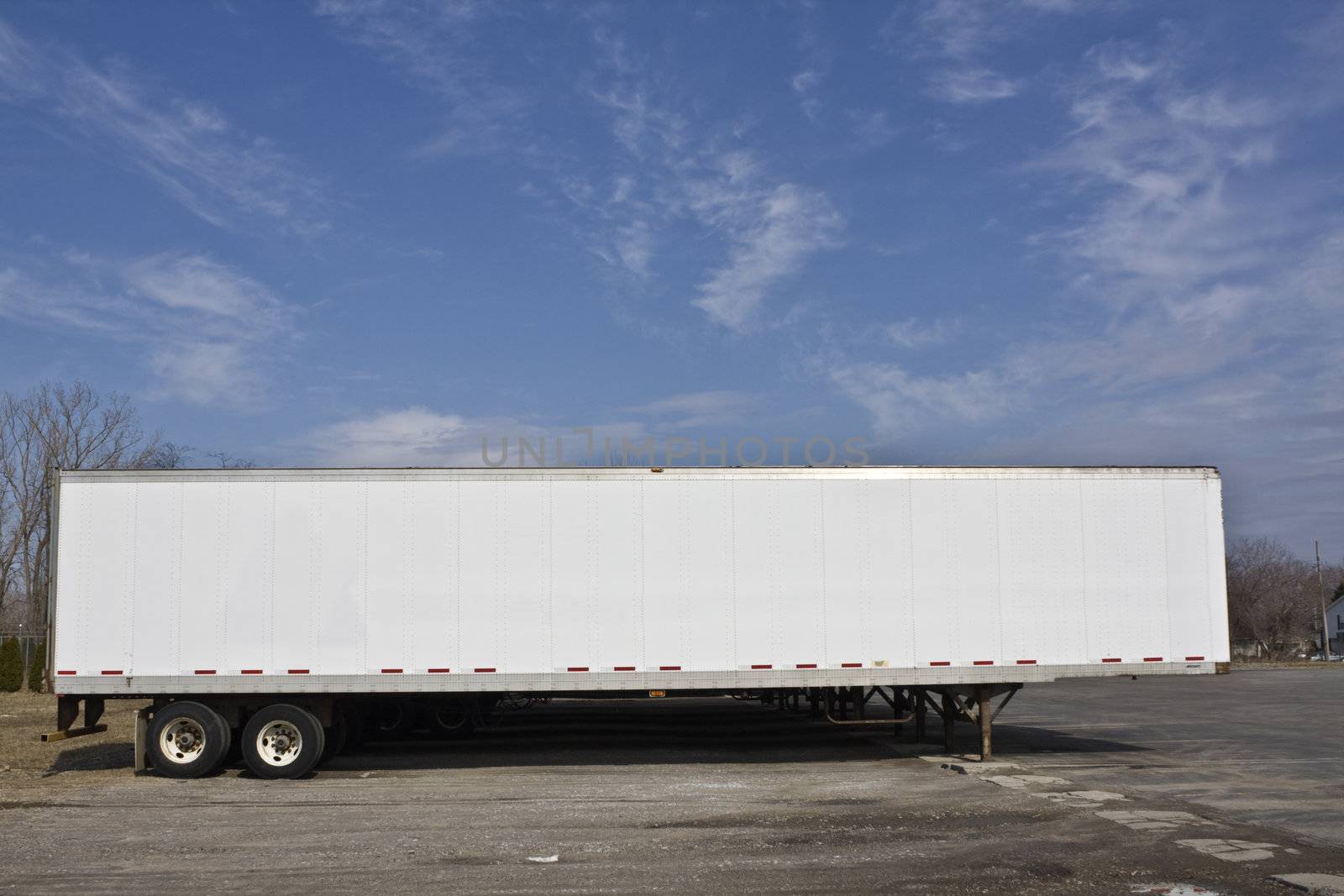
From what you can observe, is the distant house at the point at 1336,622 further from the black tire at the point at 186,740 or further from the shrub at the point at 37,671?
the black tire at the point at 186,740

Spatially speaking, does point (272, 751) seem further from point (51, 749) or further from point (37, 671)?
point (37, 671)

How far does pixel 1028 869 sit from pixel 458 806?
Result: 6.80 metres

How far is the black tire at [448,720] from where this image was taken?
20.7 m

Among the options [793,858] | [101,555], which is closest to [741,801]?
[793,858]

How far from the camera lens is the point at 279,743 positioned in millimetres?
15578

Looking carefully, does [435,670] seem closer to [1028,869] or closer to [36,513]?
[1028,869]

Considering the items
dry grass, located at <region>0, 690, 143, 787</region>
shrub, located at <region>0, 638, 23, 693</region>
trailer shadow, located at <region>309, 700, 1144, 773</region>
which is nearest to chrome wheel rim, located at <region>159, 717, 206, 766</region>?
dry grass, located at <region>0, 690, 143, 787</region>

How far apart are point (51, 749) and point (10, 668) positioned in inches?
775

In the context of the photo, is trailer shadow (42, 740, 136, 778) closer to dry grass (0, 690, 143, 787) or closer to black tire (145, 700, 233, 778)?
dry grass (0, 690, 143, 787)

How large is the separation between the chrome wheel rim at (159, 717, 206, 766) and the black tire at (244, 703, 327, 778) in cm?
70

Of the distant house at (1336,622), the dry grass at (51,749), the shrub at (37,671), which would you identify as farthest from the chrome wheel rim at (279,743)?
the distant house at (1336,622)

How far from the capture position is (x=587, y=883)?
9516mm

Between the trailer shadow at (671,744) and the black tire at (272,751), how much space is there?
3.45ft

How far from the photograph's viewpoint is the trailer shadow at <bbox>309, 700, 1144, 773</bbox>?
697 inches
